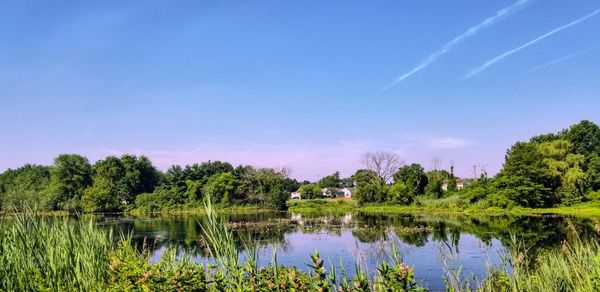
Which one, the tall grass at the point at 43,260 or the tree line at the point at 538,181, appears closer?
the tall grass at the point at 43,260

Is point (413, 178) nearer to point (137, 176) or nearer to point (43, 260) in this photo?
point (137, 176)

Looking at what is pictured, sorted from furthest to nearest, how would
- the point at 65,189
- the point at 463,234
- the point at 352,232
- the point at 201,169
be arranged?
1. the point at 201,169
2. the point at 65,189
3. the point at 352,232
4. the point at 463,234

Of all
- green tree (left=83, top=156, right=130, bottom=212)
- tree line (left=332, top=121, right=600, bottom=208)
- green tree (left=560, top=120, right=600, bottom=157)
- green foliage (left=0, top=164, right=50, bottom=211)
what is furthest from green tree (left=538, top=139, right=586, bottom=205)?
green foliage (left=0, top=164, right=50, bottom=211)

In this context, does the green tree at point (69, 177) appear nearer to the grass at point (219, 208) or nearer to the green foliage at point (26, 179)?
the green foliage at point (26, 179)

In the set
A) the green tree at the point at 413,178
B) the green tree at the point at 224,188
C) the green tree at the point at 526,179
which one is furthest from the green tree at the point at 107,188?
the green tree at the point at 526,179

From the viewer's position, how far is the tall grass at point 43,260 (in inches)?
171

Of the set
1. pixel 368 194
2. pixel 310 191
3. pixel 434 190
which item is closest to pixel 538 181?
pixel 434 190

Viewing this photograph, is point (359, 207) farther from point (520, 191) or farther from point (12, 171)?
point (12, 171)

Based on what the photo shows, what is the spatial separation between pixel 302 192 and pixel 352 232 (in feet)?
200

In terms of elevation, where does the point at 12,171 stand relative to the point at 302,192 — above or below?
above

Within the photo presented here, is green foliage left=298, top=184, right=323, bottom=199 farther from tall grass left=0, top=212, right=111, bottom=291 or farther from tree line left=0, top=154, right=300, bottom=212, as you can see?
tall grass left=0, top=212, right=111, bottom=291

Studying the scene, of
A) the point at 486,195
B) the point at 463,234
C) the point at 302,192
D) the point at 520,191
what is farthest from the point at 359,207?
the point at 463,234

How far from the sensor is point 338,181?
11744cm

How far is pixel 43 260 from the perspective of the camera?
181 inches
